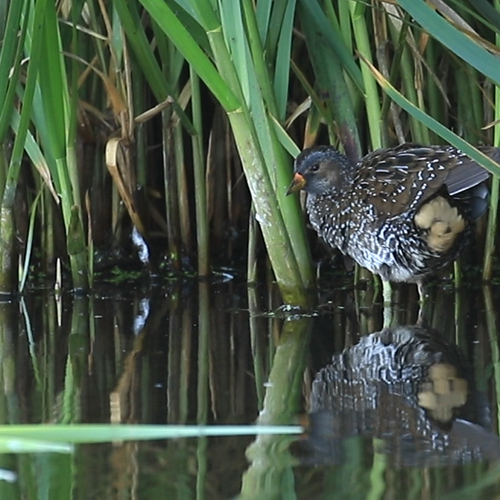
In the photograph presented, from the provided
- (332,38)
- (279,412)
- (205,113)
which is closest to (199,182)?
(205,113)

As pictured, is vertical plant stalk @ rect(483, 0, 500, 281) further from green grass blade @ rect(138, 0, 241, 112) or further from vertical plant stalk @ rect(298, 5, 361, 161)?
Answer: green grass blade @ rect(138, 0, 241, 112)

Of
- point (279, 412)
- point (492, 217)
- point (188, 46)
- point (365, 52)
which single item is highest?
point (365, 52)

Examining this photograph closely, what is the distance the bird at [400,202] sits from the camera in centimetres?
330

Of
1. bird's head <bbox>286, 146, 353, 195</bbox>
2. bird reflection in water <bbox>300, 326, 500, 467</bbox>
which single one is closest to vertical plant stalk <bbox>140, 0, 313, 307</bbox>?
bird's head <bbox>286, 146, 353, 195</bbox>

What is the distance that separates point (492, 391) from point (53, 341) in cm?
127

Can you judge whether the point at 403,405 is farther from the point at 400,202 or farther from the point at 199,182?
the point at 199,182

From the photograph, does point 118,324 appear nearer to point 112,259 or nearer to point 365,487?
point 112,259

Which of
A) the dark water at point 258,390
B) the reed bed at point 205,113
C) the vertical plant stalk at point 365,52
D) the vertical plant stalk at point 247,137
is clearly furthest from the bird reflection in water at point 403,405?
the vertical plant stalk at point 365,52

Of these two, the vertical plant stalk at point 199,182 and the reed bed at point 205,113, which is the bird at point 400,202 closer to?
the reed bed at point 205,113

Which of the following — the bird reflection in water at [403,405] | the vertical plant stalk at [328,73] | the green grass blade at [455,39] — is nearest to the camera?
the bird reflection in water at [403,405]

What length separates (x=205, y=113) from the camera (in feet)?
14.2

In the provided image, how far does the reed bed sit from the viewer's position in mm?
3008

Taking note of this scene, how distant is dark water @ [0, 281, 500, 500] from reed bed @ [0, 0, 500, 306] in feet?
0.78

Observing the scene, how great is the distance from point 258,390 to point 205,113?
6.90 ft
